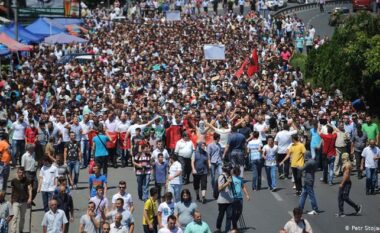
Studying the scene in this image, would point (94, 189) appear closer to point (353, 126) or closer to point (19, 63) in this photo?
point (353, 126)

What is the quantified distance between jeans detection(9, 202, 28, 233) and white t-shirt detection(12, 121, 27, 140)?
7169 millimetres

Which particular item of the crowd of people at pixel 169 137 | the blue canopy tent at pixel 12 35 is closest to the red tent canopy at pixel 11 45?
the crowd of people at pixel 169 137

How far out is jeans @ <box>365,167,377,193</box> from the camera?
25.7m

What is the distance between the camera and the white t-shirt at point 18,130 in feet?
93.7

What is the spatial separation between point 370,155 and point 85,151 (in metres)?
7.48

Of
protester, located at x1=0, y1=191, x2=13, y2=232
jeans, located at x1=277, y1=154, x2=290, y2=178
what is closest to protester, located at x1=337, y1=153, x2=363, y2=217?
jeans, located at x1=277, y1=154, x2=290, y2=178

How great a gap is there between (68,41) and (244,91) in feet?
47.5

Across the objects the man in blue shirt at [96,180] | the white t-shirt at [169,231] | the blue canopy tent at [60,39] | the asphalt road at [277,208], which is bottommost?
the asphalt road at [277,208]

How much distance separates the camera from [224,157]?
85.6ft

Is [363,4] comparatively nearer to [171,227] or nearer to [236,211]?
[236,211]

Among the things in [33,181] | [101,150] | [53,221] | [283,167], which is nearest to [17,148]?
[101,150]

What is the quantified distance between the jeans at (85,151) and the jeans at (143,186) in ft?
14.1

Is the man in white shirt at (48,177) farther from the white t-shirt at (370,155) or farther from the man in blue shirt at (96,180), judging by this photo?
the white t-shirt at (370,155)

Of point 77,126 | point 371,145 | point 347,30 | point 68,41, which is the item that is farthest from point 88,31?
point 371,145
